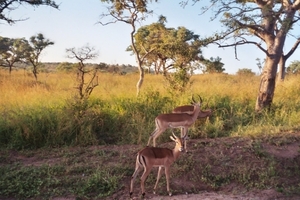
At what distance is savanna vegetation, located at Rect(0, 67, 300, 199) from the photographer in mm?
5805

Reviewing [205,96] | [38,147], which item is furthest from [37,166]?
[205,96]

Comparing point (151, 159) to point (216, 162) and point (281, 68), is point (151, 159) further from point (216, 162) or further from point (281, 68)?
point (281, 68)

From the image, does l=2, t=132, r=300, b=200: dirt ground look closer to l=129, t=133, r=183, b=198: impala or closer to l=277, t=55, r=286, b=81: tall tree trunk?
l=129, t=133, r=183, b=198: impala

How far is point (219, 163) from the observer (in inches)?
249

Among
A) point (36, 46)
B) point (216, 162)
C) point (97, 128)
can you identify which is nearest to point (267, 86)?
point (216, 162)

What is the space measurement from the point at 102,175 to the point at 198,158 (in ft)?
5.75

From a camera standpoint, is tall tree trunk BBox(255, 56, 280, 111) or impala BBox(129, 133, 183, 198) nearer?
impala BBox(129, 133, 183, 198)

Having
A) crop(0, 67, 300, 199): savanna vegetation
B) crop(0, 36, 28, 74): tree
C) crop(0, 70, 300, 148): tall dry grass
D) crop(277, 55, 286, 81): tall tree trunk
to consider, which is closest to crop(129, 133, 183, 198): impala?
crop(0, 67, 300, 199): savanna vegetation

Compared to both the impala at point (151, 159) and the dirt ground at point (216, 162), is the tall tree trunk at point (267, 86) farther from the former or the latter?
the impala at point (151, 159)

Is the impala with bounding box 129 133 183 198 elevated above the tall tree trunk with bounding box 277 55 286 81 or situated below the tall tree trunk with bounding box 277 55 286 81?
below

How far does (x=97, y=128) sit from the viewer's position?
8.60 meters

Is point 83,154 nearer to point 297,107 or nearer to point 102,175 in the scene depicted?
point 102,175

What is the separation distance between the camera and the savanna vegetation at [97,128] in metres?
5.80

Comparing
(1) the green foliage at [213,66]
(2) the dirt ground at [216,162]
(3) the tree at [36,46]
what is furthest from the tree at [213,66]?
(2) the dirt ground at [216,162]
